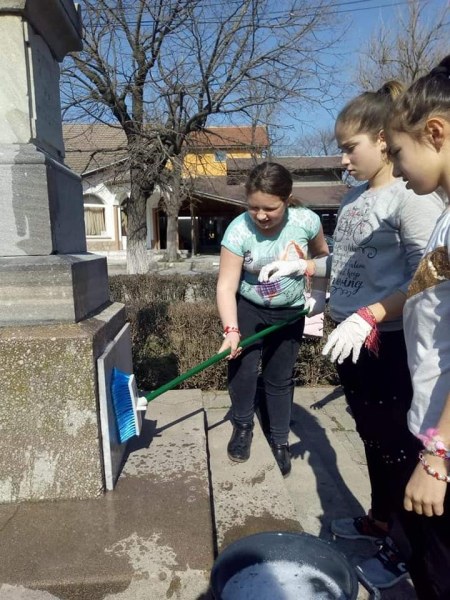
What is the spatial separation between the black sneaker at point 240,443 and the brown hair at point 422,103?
1648mm

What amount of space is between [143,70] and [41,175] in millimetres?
9657

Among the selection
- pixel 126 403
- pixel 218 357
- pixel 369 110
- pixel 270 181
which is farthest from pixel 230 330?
pixel 369 110

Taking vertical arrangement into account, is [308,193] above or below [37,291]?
above

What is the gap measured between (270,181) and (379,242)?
599 mm

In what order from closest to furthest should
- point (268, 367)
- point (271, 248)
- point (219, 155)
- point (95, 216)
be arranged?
1. point (271, 248)
2. point (268, 367)
3. point (219, 155)
4. point (95, 216)

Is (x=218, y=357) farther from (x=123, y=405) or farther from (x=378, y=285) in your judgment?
(x=378, y=285)

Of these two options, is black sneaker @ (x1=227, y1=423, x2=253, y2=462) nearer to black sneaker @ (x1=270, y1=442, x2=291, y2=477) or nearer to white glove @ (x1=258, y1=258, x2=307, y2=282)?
black sneaker @ (x1=270, y1=442, x2=291, y2=477)

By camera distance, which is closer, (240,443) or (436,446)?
(436,446)

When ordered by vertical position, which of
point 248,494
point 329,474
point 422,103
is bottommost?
point 329,474

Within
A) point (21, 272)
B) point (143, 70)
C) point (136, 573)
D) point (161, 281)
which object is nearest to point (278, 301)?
point (21, 272)

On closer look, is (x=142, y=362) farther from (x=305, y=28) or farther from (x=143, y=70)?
(x=305, y=28)

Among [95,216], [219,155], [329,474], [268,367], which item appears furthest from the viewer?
[95,216]

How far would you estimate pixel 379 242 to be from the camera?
5.67 ft

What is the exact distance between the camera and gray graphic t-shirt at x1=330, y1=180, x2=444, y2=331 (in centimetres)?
162
